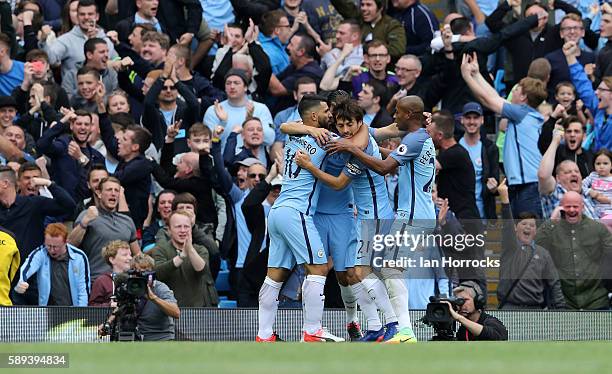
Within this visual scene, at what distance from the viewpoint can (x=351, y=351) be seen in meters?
11.5

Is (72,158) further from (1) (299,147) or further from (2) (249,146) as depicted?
(1) (299,147)

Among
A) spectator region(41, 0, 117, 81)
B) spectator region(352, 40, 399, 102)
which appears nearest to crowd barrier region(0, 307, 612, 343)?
A: spectator region(352, 40, 399, 102)

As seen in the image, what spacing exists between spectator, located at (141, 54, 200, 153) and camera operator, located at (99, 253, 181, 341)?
4779 millimetres

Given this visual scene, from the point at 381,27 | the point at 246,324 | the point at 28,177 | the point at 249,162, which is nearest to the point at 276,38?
the point at 381,27

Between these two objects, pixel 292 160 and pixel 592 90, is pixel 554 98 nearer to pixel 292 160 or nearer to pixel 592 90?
pixel 592 90

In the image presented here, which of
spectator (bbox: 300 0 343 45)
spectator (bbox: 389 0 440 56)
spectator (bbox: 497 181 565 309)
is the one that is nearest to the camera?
spectator (bbox: 497 181 565 309)

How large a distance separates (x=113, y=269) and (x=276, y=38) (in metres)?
5.92

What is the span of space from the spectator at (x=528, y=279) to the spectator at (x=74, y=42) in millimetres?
6309

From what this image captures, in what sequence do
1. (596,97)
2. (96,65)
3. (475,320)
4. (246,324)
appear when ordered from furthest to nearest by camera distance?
(596,97) < (96,65) < (246,324) < (475,320)

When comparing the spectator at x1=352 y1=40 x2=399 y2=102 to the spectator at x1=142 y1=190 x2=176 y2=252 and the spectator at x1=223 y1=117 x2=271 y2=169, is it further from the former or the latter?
the spectator at x1=142 y1=190 x2=176 y2=252

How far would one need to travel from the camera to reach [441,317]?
41.4 feet

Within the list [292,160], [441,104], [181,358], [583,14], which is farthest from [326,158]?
[583,14]

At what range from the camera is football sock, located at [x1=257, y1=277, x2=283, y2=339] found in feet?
44.4

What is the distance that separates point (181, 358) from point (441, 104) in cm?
994
